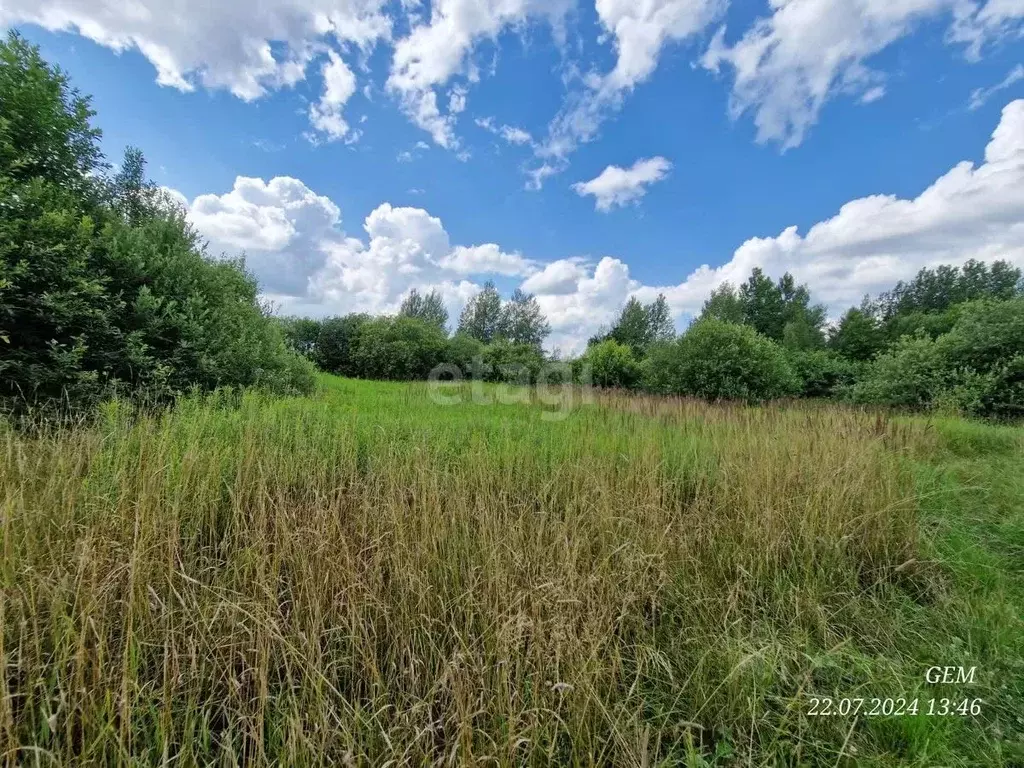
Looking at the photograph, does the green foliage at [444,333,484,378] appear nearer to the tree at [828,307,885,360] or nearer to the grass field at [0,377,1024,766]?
the grass field at [0,377,1024,766]

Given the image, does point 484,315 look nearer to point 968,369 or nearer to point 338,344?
point 338,344

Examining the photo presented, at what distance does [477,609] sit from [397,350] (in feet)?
61.8

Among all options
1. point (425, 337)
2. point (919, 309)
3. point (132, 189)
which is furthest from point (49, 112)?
point (919, 309)

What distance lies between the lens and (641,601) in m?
1.98

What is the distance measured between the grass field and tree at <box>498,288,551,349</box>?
37.7 meters

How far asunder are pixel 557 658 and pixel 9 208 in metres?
6.13

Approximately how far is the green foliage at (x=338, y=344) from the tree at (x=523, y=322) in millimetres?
19749

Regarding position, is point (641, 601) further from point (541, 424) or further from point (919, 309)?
point (919, 309)

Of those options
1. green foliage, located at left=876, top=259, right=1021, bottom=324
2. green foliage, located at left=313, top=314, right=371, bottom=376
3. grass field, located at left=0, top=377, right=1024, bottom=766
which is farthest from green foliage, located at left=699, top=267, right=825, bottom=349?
grass field, located at left=0, top=377, right=1024, bottom=766

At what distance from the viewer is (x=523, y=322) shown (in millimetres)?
40906

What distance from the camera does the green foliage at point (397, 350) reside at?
19.5 m
